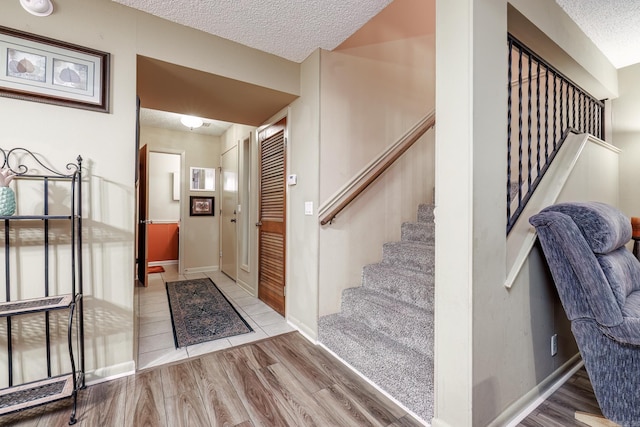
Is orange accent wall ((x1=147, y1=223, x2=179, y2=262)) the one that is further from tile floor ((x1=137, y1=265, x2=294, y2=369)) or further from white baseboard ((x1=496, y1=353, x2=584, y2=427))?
white baseboard ((x1=496, y1=353, x2=584, y2=427))

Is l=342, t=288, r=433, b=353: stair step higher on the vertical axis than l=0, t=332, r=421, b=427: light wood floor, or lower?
higher

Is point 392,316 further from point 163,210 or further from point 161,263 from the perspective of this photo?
point 163,210

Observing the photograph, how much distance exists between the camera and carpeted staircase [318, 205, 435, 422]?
163 cm

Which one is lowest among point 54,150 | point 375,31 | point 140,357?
point 140,357

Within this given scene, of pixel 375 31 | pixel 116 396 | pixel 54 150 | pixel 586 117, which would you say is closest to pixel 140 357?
pixel 116 396

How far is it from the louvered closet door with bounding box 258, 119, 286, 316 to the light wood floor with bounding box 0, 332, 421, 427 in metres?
0.99

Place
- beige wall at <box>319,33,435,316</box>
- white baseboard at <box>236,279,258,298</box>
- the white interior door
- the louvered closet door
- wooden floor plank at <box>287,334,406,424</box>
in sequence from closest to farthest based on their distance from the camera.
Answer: wooden floor plank at <box>287,334,406,424</box>
beige wall at <box>319,33,435,316</box>
the louvered closet door
white baseboard at <box>236,279,258,298</box>
the white interior door

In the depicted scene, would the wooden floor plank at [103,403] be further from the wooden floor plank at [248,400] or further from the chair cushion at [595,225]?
the chair cushion at [595,225]

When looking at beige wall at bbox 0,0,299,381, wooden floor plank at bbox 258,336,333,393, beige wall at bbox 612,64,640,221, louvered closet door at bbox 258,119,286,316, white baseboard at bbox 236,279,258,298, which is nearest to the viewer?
beige wall at bbox 0,0,299,381

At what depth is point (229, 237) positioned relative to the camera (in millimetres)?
4746

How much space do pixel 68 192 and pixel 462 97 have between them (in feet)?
7.32

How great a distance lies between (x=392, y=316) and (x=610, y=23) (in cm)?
266

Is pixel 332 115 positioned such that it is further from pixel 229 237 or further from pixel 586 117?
pixel 229 237

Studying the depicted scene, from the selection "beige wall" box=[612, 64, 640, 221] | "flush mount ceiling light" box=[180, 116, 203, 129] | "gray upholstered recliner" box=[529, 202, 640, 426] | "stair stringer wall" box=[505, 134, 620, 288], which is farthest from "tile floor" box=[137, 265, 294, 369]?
"beige wall" box=[612, 64, 640, 221]
